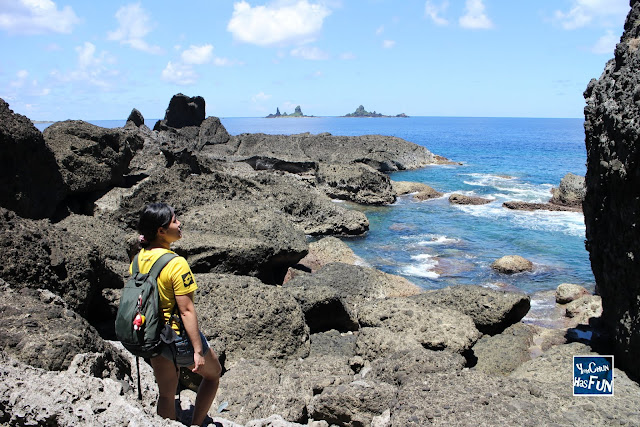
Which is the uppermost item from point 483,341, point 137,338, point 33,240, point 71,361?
point 33,240

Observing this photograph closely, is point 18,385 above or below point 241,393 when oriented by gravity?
above

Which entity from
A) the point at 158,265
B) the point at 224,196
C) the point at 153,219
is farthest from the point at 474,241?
the point at 158,265

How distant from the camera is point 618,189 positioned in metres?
7.19

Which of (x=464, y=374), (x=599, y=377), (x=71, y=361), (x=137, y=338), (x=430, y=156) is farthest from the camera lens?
(x=430, y=156)

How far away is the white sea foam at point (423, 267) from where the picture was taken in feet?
56.4

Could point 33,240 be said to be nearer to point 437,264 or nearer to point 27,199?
point 27,199

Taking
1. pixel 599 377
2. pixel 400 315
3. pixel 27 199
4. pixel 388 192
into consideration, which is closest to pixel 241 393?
pixel 400 315

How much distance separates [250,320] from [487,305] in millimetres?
4324

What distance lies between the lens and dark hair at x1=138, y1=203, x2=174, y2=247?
13.6 ft

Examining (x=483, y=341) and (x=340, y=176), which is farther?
(x=340, y=176)

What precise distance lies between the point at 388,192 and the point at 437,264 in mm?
13036

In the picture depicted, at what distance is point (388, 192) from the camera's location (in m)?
31.4

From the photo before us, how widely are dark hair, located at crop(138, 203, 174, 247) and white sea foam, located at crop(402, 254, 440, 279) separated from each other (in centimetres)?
1376

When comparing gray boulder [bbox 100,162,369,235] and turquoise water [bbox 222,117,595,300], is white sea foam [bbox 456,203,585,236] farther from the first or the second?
gray boulder [bbox 100,162,369,235]
